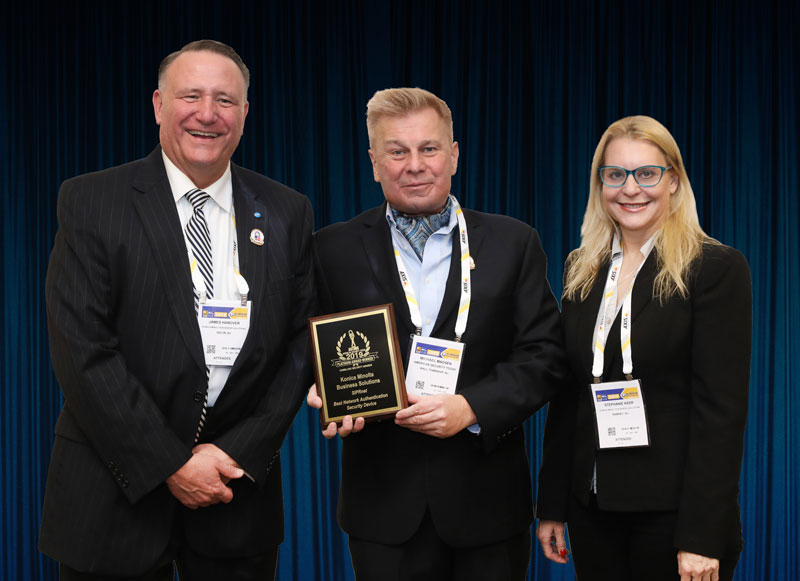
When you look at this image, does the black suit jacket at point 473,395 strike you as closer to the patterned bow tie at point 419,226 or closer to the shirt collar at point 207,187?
the patterned bow tie at point 419,226

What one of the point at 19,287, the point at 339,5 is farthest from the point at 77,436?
the point at 339,5

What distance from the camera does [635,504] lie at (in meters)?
2.19

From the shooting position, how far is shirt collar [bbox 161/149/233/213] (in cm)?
229

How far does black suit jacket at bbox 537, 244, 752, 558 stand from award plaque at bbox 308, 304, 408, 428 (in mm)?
599

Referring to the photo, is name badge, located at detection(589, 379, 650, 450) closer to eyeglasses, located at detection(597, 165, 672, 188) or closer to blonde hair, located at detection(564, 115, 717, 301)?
blonde hair, located at detection(564, 115, 717, 301)

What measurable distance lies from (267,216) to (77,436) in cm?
84

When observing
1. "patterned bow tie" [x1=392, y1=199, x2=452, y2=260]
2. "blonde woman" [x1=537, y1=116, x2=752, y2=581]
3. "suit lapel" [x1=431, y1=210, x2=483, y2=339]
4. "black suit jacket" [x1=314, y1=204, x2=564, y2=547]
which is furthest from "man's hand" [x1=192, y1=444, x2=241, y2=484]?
"blonde woman" [x1=537, y1=116, x2=752, y2=581]

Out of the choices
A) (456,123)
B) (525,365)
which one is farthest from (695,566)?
(456,123)

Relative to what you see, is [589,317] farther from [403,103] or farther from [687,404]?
[403,103]

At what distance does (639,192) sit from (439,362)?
796 mm

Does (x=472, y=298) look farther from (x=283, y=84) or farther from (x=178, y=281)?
(x=283, y=84)

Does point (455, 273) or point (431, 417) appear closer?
point (431, 417)

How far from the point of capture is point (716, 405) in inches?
84.4

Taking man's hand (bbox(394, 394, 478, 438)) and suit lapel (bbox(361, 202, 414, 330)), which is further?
suit lapel (bbox(361, 202, 414, 330))
